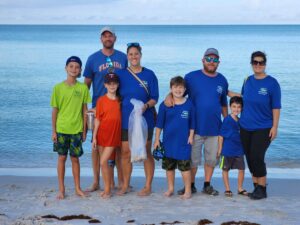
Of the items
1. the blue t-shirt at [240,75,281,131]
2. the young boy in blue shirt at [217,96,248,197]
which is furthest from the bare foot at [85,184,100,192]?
the blue t-shirt at [240,75,281,131]

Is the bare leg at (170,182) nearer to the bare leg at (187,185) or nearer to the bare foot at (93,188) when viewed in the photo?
the bare leg at (187,185)

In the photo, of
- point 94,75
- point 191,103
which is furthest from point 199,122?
point 94,75

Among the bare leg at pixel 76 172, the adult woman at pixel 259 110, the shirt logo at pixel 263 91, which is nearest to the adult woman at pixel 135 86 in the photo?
the bare leg at pixel 76 172

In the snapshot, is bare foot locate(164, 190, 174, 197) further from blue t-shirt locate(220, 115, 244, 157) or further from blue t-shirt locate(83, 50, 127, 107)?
blue t-shirt locate(83, 50, 127, 107)

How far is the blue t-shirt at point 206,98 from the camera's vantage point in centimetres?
613

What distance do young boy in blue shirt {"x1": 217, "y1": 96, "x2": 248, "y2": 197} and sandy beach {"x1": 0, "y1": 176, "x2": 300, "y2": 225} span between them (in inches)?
15.9

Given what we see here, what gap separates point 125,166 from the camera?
20.8 feet

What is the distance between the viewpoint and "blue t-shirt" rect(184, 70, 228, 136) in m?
6.13

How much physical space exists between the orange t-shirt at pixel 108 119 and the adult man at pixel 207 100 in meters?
0.93

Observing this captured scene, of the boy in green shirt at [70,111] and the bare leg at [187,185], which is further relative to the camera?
the bare leg at [187,185]

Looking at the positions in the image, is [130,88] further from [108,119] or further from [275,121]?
[275,121]

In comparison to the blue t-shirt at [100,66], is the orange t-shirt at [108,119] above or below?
below

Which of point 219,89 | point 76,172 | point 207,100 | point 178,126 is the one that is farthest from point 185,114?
point 76,172

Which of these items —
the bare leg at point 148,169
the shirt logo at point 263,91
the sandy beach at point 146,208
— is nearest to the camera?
the sandy beach at point 146,208
